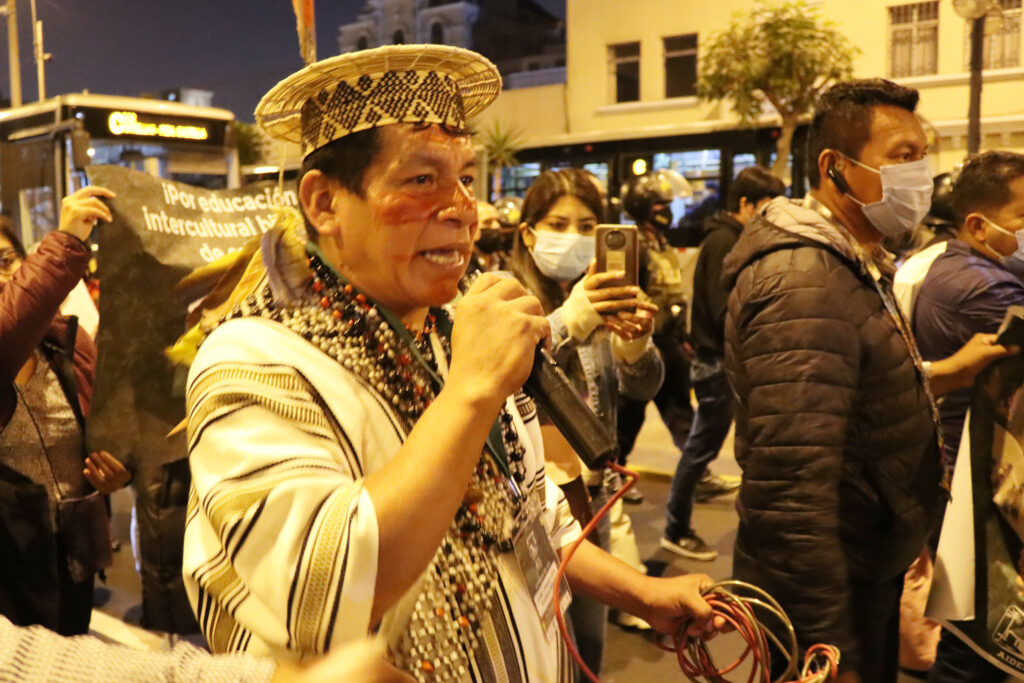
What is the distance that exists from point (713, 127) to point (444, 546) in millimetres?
18474

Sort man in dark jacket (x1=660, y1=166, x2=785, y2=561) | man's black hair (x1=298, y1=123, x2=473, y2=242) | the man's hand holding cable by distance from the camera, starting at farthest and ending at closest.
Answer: man in dark jacket (x1=660, y1=166, x2=785, y2=561) < the man's hand holding cable < man's black hair (x1=298, y1=123, x2=473, y2=242)

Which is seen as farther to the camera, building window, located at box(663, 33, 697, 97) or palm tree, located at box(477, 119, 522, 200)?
building window, located at box(663, 33, 697, 97)

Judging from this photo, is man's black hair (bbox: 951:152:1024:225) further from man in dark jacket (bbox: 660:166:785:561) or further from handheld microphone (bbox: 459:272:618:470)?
handheld microphone (bbox: 459:272:618:470)

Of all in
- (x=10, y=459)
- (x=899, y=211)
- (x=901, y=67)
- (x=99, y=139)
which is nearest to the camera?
(x=899, y=211)

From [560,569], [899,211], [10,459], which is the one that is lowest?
[10,459]

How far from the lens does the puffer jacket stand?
2.36 meters

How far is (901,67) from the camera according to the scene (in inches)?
792

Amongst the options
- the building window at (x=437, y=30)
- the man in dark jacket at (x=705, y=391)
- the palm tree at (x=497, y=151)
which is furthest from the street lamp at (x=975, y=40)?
the building window at (x=437, y=30)

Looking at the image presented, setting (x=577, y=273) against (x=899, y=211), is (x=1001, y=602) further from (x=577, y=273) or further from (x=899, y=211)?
(x=577, y=273)

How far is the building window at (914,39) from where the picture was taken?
64.4ft

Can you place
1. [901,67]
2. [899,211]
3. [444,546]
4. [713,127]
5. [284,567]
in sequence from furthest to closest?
[901,67] → [713,127] → [899,211] → [444,546] → [284,567]

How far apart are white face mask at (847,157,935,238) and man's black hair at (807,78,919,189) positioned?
0.28ft

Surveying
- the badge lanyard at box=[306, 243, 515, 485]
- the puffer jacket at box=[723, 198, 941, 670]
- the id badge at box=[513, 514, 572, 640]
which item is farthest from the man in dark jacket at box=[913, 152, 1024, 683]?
the badge lanyard at box=[306, 243, 515, 485]

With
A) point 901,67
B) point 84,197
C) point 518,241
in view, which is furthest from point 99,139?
point 901,67
